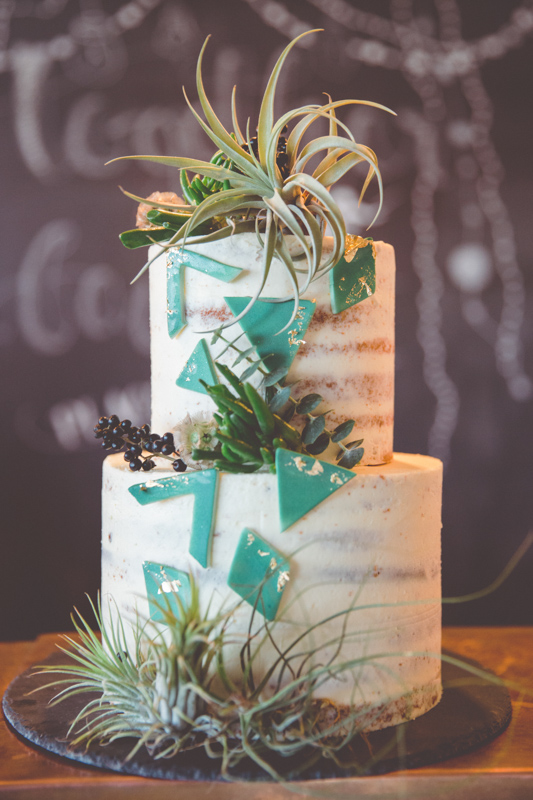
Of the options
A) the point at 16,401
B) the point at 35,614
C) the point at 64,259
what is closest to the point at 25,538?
the point at 35,614

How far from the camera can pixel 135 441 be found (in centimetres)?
110

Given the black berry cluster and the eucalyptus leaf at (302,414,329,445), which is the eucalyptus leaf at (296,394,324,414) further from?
the black berry cluster

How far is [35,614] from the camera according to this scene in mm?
2027

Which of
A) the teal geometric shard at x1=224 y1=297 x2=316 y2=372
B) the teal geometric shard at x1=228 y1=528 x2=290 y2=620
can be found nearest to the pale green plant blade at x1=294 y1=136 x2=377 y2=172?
the teal geometric shard at x1=224 y1=297 x2=316 y2=372

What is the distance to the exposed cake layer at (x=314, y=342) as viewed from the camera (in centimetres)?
108

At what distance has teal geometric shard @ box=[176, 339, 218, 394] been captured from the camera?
1.09 meters

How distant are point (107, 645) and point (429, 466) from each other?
0.60m

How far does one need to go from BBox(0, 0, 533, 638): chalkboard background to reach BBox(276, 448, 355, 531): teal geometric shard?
1073 millimetres

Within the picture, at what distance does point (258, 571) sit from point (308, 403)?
267 millimetres

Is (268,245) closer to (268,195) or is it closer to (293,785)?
(268,195)

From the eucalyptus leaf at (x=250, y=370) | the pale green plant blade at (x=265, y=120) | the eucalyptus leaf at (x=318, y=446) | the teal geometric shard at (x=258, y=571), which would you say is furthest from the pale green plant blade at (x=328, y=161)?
the teal geometric shard at (x=258, y=571)

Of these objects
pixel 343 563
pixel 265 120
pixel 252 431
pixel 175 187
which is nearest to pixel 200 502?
pixel 252 431

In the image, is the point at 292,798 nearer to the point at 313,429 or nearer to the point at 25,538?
the point at 313,429

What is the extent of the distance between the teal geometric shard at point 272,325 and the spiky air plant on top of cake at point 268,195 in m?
0.03
